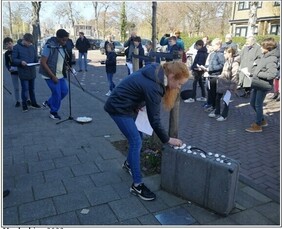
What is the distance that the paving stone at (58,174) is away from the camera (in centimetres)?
378

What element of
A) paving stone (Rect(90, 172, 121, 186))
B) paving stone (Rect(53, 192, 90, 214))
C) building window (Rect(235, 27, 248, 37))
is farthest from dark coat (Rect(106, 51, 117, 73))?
building window (Rect(235, 27, 248, 37))

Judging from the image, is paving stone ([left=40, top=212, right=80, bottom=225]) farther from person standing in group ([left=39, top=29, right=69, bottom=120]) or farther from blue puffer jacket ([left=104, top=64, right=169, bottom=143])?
person standing in group ([left=39, top=29, right=69, bottom=120])

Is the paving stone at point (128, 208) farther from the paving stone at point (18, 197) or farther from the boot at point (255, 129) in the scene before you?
the boot at point (255, 129)

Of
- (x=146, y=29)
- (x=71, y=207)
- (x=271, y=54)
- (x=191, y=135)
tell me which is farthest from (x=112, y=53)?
(x=146, y=29)

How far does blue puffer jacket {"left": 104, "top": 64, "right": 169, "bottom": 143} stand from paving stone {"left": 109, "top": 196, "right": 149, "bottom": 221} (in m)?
0.77

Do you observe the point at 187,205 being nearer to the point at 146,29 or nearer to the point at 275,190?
the point at 275,190

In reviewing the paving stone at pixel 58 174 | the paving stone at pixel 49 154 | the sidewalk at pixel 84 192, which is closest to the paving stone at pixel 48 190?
the sidewalk at pixel 84 192

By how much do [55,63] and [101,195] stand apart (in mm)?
3469

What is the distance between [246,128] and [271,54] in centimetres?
158

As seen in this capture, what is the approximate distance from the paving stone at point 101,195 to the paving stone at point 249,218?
1307 millimetres

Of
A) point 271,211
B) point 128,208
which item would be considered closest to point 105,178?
point 128,208

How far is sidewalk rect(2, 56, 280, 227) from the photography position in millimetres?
2979

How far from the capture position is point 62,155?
177 inches

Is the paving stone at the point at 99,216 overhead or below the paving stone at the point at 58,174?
below
